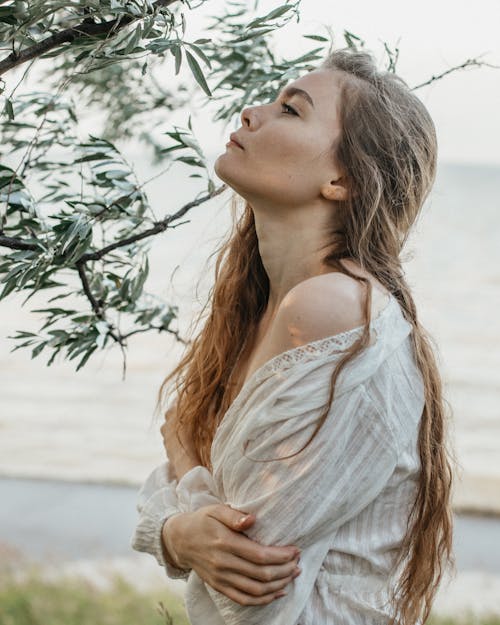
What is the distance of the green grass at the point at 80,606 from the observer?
415 cm

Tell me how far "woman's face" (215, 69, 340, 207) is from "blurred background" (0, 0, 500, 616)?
0.67 ft

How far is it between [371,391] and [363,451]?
0.09 m

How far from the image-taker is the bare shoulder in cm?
144

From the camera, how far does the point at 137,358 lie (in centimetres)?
1141

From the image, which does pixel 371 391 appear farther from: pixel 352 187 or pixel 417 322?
pixel 352 187

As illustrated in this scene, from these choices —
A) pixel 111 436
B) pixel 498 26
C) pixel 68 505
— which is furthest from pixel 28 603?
pixel 498 26

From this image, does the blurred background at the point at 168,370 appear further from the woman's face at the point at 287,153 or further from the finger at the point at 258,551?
the finger at the point at 258,551

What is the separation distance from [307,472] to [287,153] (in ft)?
1.73

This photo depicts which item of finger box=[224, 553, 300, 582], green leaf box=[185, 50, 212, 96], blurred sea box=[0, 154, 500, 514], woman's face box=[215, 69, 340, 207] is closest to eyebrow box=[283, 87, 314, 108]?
woman's face box=[215, 69, 340, 207]

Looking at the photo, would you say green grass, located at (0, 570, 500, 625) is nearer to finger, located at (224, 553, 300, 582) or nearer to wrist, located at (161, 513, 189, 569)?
wrist, located at (161, 513, 189, 569)

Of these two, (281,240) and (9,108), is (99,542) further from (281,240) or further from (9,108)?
(9,108)

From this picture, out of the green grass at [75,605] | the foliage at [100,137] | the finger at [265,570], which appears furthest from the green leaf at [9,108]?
the green grass at [75,605]

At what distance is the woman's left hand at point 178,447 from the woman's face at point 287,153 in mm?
488

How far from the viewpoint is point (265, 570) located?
4.59ft
